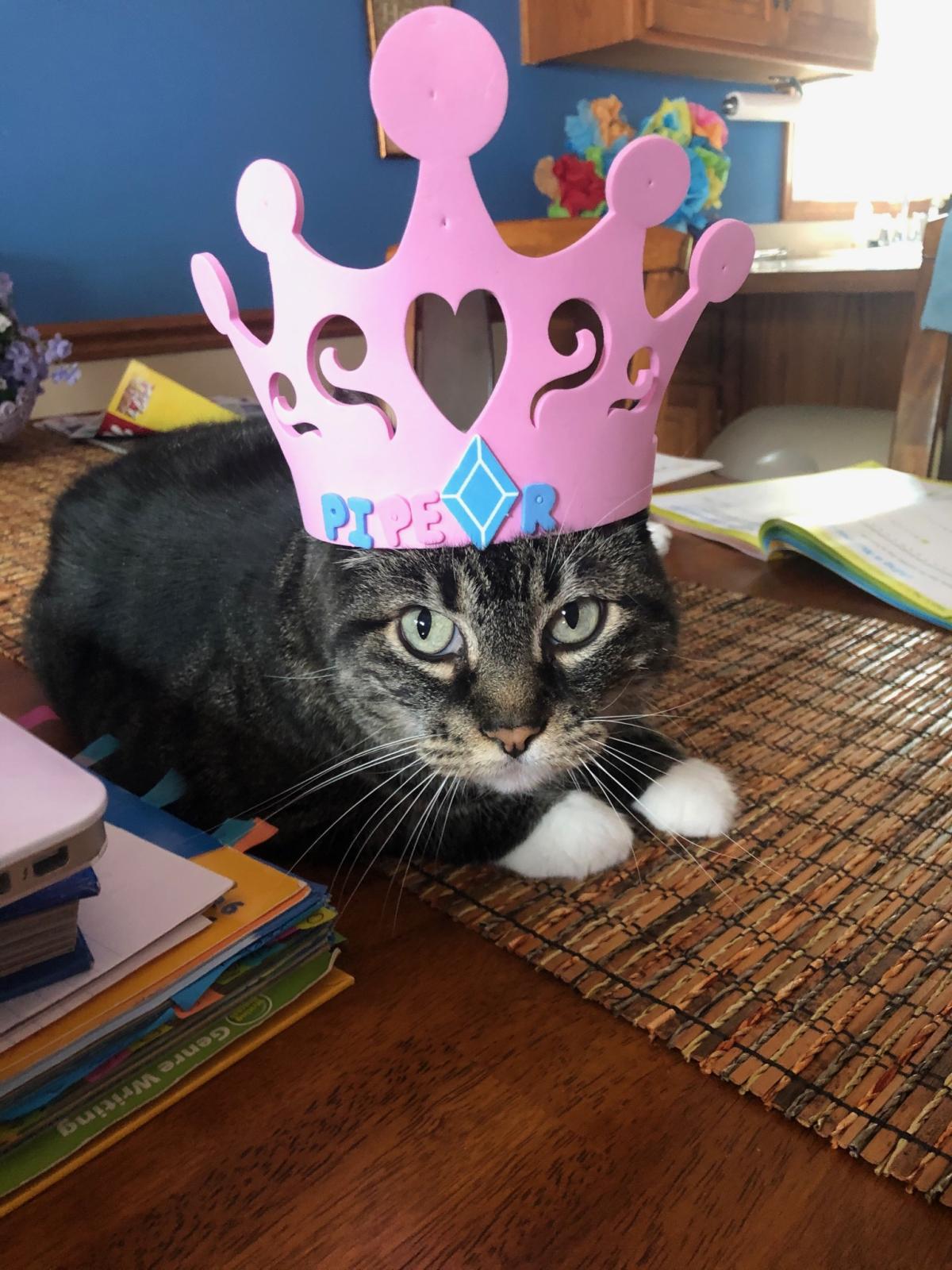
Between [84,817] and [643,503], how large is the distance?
50 centimetres

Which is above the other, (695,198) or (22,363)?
(695,198)

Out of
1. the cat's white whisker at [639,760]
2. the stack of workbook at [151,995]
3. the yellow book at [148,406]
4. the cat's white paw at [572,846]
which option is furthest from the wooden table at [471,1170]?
the yellow book at [148,406]

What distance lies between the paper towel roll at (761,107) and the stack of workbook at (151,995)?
4.20m

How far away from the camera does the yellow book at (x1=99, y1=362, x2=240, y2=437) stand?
1.75 m

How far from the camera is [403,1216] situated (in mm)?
410

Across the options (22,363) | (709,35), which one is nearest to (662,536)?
(22,363)

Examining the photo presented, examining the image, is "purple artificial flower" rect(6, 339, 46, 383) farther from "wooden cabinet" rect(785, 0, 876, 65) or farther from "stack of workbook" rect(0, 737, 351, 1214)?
"wooden cabinet" rect(785, 0, 876, 65)

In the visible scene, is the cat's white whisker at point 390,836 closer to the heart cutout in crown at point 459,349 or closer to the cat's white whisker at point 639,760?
the cat's white whisker at point 639,760

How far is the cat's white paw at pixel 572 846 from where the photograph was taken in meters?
0.63

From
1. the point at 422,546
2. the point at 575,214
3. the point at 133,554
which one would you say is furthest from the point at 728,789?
the point at 575,214

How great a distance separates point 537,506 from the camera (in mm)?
651

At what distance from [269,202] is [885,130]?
511 cm

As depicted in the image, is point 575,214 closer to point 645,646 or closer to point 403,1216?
point 645,646

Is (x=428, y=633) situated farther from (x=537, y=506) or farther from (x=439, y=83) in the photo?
(x=439, y=83)
